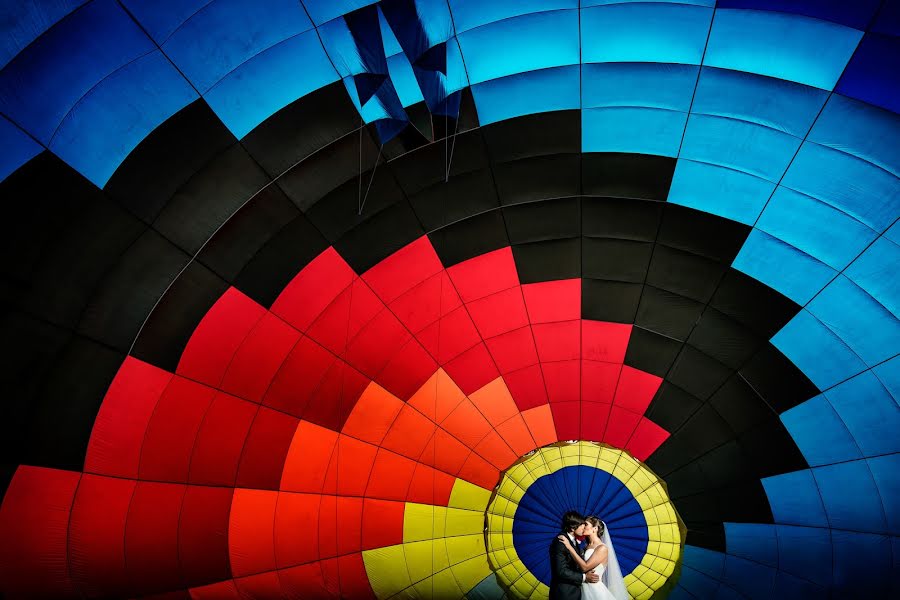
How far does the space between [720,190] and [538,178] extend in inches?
57.1

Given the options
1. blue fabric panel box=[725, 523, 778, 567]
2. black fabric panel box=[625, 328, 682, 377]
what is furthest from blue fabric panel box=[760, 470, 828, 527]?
black fabric panel box=[625, 328, 682, 377]

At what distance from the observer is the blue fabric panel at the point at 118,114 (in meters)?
3.86

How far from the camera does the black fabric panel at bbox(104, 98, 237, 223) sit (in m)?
4.08

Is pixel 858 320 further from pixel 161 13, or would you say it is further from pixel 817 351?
pixel 161 13

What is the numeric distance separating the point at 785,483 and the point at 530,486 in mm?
2182

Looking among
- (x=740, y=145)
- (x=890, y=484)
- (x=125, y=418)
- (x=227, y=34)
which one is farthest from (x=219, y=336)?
(x=890, y=484)

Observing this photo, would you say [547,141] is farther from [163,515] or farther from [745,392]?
[163,515]

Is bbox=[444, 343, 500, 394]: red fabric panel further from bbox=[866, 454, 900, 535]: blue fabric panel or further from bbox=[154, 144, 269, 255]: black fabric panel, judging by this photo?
bbox=[866, 454, 900, 535]: blue fabric panel

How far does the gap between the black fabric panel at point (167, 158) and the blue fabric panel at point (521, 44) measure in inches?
76.2

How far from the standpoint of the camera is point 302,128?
4289mm

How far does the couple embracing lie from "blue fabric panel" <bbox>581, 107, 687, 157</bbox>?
2913 millimetres

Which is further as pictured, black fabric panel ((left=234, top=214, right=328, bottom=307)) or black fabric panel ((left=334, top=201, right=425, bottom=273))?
black fabric panel ((left=334, top=201, right=425, bottom=273))

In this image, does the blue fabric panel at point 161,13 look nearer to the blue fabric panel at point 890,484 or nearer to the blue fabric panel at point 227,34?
the blue fabric panel at point 227,34

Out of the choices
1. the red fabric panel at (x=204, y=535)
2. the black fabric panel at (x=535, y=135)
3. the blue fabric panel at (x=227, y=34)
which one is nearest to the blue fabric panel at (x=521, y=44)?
the black fabric panel at (x=535, y=135)
